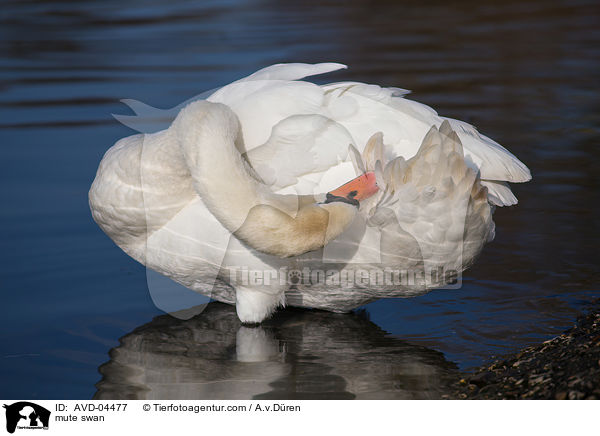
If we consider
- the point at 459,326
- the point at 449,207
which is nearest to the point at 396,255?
the point at 449,207

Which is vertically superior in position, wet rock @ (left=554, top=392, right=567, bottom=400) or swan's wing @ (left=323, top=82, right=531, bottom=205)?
swan's wing @ (left=323, top=82, right=531, bottom=205)

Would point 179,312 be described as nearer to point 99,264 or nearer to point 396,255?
point 99,264

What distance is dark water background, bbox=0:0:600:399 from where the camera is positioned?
562 centimetres

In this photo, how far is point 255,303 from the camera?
5.71 m

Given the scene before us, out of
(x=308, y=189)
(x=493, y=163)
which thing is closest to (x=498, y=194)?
(x=493, y=163)

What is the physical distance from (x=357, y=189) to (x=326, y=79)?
7.54 m

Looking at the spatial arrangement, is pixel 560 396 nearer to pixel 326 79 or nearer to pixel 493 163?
Result: pixel 493 163

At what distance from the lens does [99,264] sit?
6832mm

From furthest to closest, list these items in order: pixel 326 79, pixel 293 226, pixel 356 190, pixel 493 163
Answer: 1. pixel 326 79
2. pixel 493 163
3. pixel 356 190
4. pixel 293 226

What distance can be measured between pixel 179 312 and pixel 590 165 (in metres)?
4.71

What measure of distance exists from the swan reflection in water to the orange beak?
3.36 ft
